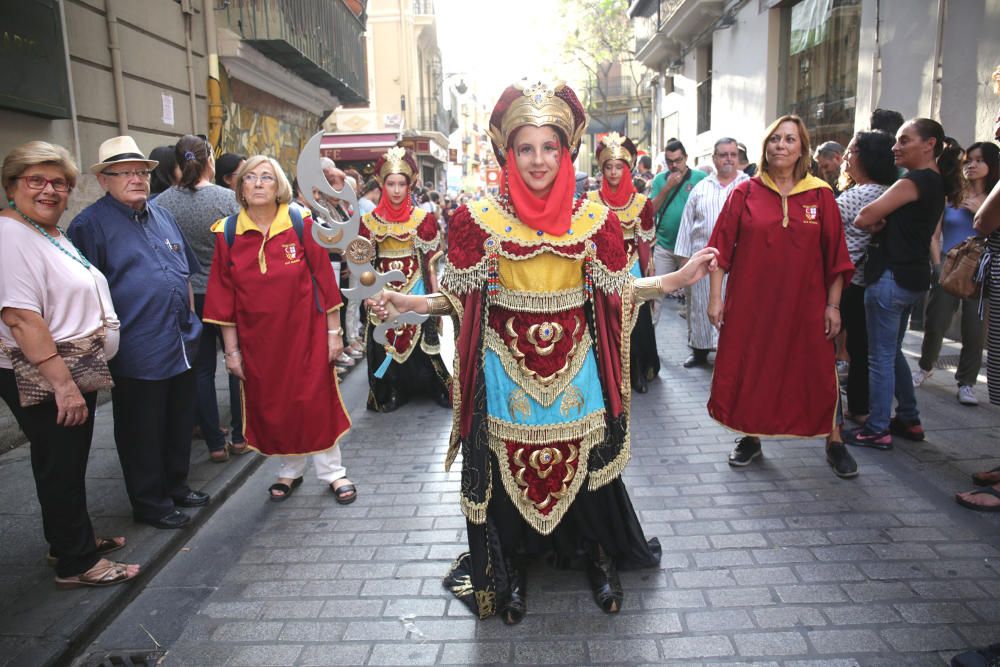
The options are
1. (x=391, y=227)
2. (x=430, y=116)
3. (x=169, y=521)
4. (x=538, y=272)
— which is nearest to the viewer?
(x=538, y=272)

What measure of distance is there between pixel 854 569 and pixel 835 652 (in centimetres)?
73

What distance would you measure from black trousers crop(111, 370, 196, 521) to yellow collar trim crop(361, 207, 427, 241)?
7.83ft

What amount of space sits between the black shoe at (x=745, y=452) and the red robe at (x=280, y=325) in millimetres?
2696

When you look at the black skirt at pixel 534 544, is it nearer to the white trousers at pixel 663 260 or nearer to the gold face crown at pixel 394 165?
the gold face crown at pixel 394 165

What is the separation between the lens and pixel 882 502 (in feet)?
13.4

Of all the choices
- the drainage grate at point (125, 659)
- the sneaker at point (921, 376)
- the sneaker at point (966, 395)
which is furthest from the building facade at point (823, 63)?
the drainage grate at point (125, 659)

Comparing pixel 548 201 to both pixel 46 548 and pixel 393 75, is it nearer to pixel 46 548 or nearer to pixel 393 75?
pixel 46 548

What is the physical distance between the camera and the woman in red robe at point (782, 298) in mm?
4133

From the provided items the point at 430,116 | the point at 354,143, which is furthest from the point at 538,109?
the point at 430,116

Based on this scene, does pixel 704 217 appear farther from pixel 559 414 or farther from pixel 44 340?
pixel 44 340

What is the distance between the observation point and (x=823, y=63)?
11.2 m

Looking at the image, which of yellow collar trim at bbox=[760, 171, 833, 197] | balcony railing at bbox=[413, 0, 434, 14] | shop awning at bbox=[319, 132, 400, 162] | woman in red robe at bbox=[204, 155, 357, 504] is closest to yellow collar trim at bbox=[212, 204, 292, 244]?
woman in red robe at bbox=[204, 155, 357, 504]

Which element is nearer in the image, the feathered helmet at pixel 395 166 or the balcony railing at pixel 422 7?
the feathered helmet at pixel 395 166

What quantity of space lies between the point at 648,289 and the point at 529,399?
2.32ft
